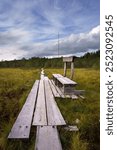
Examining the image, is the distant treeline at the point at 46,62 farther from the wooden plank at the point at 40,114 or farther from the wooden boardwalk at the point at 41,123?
the wooden boardwalk at the point at 41,123

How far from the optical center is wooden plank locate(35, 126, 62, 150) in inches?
118

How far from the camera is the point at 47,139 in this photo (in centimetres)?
322

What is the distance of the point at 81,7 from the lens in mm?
4594

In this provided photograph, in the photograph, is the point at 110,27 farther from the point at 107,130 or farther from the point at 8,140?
the point at 8,140

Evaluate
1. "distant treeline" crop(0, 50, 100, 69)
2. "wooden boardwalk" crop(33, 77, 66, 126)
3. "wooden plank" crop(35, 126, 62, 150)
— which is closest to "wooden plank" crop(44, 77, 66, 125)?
"wooden boardwalk" crop(33, 77, 66, 126)

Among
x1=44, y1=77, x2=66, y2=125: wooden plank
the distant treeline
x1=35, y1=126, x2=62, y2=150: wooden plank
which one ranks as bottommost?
x1=35, y1=126, x2=62, y2=150: wooden plank

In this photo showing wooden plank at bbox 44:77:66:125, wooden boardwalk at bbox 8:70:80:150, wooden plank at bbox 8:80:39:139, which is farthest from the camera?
wooden plank at bbox 44:77:66:125

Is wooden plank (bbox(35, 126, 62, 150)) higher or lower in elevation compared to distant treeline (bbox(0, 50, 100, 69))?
lower

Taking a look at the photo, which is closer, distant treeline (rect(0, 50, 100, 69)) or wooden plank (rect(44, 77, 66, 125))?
wooden plank (rect(44, 77, 66, 125))

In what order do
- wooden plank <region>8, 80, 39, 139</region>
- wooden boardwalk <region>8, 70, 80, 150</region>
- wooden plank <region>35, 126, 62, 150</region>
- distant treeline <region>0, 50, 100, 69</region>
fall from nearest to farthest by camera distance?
wooden plank <region>35, 126, 62, 150</region>
wooden boardwalk <region>8, 70, 80, 150</region>
wooden plank <region>8, 80, 39, 139</region>
distant treeline <region>0, 50, 100, 69</region>

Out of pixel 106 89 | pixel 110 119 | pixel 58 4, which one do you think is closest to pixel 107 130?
pixel 110 119

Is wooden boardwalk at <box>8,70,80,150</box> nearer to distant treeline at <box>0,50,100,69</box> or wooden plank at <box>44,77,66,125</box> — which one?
wooden plank at <box>44,77,66,125</box>

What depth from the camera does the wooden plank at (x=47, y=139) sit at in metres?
3.00

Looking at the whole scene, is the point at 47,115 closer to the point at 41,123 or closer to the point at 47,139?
the point at 41,123
